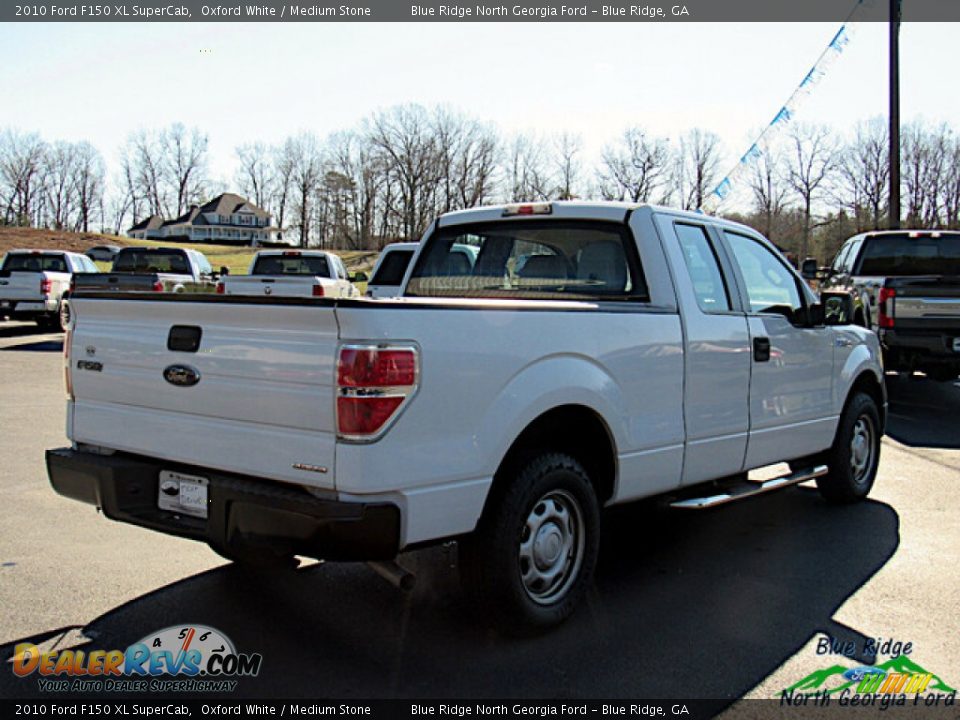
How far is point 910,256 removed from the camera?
12.9 m

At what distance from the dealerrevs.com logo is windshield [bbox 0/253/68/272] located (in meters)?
18.1

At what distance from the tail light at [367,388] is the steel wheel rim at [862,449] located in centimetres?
431

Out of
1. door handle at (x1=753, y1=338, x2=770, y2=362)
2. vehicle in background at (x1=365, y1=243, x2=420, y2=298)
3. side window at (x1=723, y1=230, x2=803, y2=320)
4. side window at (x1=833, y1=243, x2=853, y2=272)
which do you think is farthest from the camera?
vehicle in background at (x1=365, y1=243, x2=420, y2=298)

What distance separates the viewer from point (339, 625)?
393cm

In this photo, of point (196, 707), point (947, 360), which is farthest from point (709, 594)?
point (947, 360)

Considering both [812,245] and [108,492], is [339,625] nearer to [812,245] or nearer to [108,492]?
[108,492]

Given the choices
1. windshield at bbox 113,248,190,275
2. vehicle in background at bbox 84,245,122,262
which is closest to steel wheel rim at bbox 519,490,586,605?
windshield at bbox 113,248,190,275

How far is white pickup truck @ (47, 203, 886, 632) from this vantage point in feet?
10.3

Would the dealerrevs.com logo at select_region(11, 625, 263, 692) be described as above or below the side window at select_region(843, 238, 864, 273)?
below

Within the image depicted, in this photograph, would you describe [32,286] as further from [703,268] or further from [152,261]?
[703,268]

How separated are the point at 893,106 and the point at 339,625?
18.9 meters

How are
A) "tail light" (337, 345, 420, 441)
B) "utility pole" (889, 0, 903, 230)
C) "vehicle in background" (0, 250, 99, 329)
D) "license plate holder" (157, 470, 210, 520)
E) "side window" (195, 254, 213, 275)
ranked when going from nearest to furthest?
"tail light" (337, 345, 420, 441) → "license plate holder" (157, 470, 210, 520) → "utility pole" (889, 0, 903, 230) → "vehicle in background" (0, 250, 99, 329) → "side window" (195, 254, 213, 275)

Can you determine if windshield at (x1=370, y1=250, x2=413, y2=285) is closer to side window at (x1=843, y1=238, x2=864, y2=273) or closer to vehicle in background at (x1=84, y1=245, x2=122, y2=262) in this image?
side window at (x1=843, y1=238, x2=864, y2=273)

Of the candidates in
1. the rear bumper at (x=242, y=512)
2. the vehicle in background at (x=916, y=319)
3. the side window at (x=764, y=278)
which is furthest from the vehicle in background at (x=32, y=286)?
the side window at (x=764, y=278)
